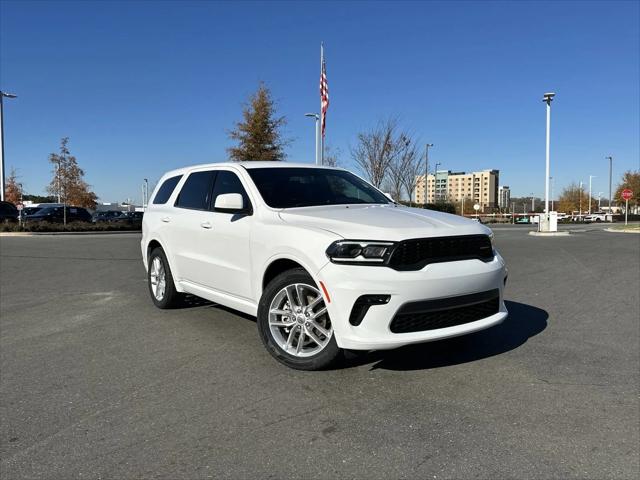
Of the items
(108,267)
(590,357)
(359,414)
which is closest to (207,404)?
(359,414)

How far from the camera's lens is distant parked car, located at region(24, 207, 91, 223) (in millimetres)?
34344

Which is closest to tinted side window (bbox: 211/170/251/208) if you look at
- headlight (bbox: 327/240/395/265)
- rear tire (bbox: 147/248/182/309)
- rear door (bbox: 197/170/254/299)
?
rear door (bbox: 197/170/254/299)

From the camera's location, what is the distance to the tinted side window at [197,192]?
5.66 metres

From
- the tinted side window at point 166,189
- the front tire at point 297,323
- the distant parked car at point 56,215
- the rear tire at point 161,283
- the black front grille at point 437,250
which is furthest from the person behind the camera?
the distant parked car at point 56,215

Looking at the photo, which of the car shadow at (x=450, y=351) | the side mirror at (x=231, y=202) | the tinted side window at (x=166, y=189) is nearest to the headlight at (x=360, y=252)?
the car shadow at (x=450, y=351)

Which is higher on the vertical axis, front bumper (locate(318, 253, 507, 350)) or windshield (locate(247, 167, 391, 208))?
windshield (locate(247, 167, 391, 208))

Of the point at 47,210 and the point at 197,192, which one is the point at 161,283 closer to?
the point at 197,192

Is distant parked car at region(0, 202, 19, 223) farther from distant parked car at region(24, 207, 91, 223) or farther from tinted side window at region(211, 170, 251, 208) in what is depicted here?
tinted side window at region(211, 170, 251, 208)

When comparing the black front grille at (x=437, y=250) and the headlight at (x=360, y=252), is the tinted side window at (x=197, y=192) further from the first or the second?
the black front grille at (x=437, y=250)

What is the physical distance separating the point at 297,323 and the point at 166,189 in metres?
3.45

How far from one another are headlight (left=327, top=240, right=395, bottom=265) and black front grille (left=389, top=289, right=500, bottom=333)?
395 millimetres

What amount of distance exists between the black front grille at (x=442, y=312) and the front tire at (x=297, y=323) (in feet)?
1.85

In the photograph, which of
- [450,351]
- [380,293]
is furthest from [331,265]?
[450,351]

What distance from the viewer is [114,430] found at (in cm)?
319
